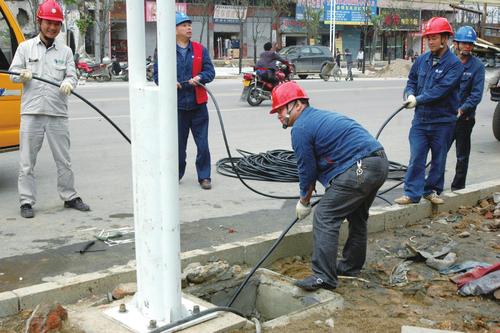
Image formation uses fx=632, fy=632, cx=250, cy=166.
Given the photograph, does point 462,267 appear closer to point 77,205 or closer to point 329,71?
point 77,205

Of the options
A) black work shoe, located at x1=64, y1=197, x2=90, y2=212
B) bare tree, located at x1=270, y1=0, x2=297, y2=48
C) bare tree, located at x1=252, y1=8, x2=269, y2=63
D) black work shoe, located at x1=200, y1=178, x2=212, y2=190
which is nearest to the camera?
black work shoe, located at x1=64, y1=197, x2=90, y2=212

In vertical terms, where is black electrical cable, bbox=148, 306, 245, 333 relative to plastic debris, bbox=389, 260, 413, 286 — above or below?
above

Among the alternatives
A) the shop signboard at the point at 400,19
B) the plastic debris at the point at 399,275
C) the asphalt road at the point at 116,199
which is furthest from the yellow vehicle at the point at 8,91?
the shop signboard at the point at 400,19

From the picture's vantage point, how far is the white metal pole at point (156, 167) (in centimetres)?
340

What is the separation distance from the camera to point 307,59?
31.2 m

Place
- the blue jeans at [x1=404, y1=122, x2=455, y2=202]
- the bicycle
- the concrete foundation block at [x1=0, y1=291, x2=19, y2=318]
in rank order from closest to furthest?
the concrete foundation block at [x1=0, y1=291, x2=19, y2=318] → the blue jeans at [x1=404, y1=122, x2=455, y2=202] → the bicycle

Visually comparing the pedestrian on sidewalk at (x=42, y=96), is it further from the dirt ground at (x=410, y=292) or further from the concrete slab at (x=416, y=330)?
the concrete slab at (x=416, y=330)

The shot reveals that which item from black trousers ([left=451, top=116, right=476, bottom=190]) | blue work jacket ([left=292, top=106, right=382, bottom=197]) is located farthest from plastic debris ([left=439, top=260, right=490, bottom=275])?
black trousers ([left=451, top=116, right=476, bottom=190])

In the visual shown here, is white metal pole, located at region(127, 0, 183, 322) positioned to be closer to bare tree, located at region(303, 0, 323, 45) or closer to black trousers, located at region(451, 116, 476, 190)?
black trousers, located at region(451, 116, 476, 190)

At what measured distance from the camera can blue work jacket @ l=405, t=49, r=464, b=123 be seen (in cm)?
606

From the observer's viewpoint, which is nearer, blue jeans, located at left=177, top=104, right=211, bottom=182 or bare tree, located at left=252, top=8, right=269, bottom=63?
blue jeans, located at left=177, top=104, right=211, bottom=182

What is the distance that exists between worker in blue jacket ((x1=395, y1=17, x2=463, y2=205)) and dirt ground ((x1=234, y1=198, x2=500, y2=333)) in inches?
21.6

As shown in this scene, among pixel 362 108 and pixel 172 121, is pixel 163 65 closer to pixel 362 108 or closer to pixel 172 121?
pixel 172 121

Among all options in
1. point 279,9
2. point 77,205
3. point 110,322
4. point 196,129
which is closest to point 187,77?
point 196,129
